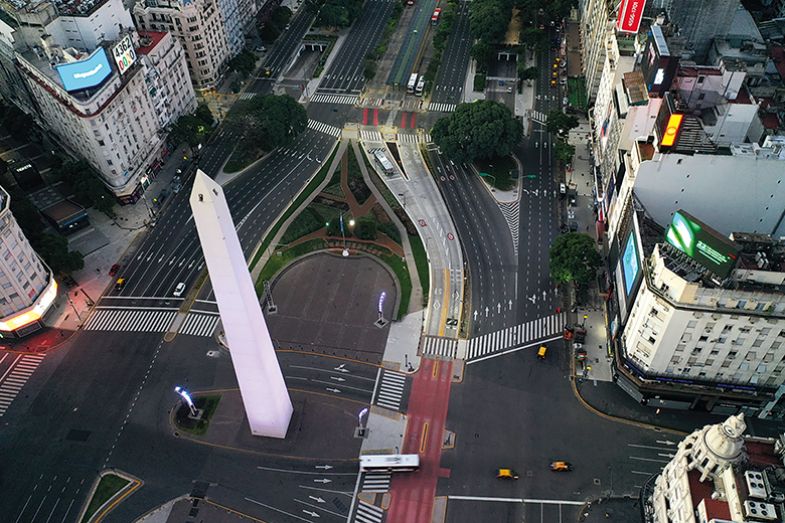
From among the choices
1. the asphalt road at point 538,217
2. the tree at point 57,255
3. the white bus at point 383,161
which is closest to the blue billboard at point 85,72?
the tree at point 57,255

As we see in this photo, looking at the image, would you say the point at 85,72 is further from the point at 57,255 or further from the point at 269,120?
the point at 269,120

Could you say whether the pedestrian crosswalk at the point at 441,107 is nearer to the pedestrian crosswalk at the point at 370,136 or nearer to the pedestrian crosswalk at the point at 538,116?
the pedestrian crosswalk at the point at 370,136

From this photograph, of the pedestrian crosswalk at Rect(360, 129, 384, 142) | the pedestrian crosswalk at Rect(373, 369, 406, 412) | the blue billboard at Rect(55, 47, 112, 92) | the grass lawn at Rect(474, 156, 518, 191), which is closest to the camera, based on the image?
the pedestrian crosswalk at Rect(373, 369, 406, 412)

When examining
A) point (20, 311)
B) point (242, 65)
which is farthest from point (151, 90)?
point (20, 311)

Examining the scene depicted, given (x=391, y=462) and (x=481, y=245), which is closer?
(x=391, y=462)

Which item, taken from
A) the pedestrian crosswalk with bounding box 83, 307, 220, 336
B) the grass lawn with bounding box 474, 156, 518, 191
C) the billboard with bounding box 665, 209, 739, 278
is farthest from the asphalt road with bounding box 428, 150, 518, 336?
the pedestrian crosswalk with bounding box 83, 307, 220, 336

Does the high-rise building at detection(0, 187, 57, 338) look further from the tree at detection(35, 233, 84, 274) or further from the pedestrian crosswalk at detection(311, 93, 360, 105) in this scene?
the pedestrian crosswalk at detection(311, 93, 360, 105)

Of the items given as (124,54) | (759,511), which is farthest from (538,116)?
Result: (759,511)

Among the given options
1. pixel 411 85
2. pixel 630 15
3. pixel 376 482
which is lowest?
pixel 376 482
